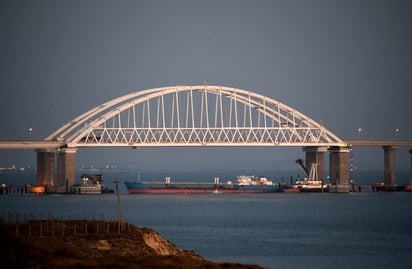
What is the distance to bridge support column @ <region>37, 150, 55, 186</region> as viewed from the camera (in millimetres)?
156500

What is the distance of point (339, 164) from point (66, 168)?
40358 mm

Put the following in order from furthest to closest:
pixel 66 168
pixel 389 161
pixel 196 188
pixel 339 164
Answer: pixel 196 188, pixel 389 161, pixel 339 164, pixel 66 168

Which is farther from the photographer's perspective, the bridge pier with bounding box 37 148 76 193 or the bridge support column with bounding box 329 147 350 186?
the bridge support column with bounding box 329 147 350 186

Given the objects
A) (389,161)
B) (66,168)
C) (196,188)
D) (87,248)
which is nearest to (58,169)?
(66,168)

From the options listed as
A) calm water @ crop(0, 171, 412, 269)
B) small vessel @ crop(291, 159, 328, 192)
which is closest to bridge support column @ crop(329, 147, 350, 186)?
small vessel @ crop(291, 159, 328, 192)

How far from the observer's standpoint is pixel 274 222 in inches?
4311

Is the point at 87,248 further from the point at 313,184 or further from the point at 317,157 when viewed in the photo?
the point at 313,184

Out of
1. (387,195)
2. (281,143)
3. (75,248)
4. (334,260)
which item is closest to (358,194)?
(387,195)

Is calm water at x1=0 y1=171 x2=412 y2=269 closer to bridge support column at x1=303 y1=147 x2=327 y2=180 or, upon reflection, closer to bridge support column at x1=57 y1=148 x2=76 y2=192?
bridge support column at x1=303 y1=147 x2=327 y2=180

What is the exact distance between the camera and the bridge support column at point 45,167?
156 m

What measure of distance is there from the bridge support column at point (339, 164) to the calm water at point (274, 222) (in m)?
3.37

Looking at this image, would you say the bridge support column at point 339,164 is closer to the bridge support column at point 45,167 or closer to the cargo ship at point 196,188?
the cargo ship at point 196,188

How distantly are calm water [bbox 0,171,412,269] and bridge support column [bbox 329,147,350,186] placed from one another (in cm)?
337

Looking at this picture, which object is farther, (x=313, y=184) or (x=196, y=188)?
(x=196, y=188)
